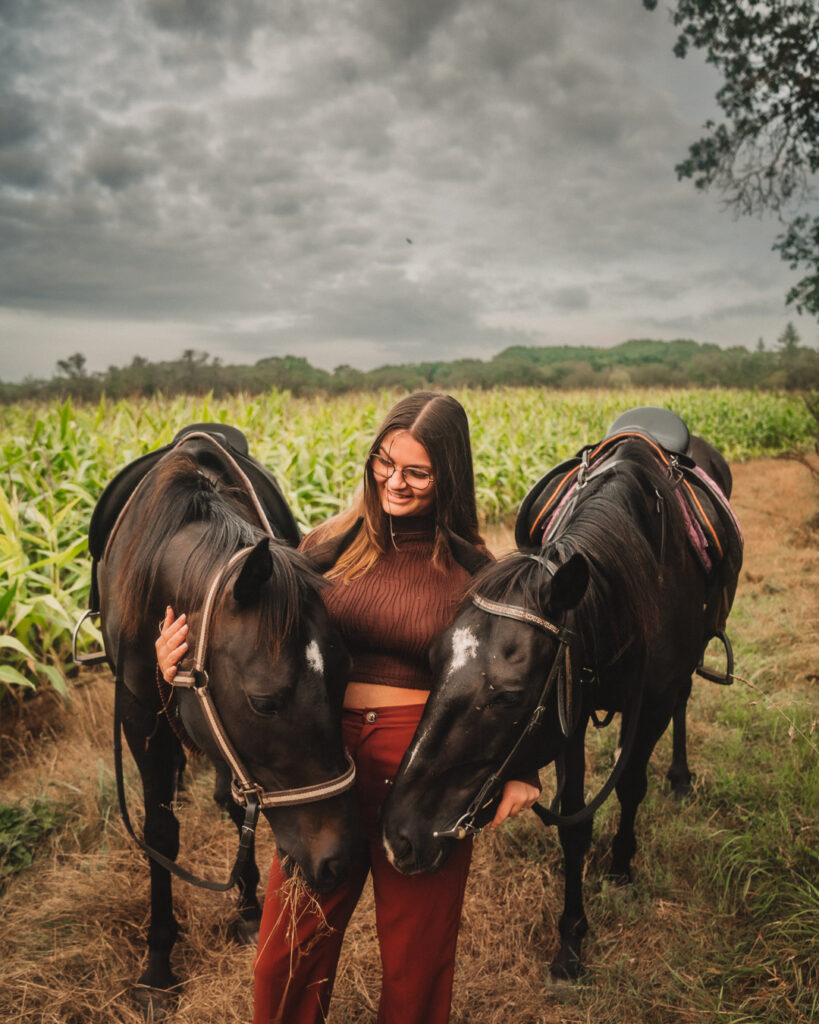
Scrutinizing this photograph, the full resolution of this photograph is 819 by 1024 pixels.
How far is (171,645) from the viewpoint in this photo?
60.8 inches

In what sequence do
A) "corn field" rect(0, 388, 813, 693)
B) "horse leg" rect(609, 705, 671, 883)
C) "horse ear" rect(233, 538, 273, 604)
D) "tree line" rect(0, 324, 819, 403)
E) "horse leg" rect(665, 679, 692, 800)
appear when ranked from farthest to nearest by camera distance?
"tree line" rect(0, 324, 819, 403), "corn field" rect(0, 388, 813, 693), "horse leg" rect(665, 679, 692, 800), "horse leg" rect(609, 705, 671, 883), "horse ear" rect(233, 538, 273, 604)

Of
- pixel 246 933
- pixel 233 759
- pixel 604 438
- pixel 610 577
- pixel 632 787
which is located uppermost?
pixel 604 438

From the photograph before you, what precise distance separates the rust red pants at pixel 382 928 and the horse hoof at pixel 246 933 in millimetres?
993

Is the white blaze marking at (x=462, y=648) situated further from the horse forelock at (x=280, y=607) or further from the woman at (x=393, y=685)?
the horse forelock at (x=280, y=607)

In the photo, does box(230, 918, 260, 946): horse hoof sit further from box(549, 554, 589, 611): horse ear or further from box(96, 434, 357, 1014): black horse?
box(549, 554, 589, 611): horse ear

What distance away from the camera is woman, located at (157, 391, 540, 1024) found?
62.7 inches

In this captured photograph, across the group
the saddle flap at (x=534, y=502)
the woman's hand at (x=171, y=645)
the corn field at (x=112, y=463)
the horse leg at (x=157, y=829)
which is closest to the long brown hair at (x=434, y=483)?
the woman's hand at (x=171, y=645)

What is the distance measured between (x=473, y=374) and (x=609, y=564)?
26.0 metres

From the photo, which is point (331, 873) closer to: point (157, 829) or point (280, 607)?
point (280, 607)

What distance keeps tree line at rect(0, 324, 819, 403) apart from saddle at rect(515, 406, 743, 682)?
17.4ft

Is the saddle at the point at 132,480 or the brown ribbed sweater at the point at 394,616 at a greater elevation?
the saddle at the point at 132,480

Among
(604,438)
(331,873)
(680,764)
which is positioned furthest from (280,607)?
(680,764)

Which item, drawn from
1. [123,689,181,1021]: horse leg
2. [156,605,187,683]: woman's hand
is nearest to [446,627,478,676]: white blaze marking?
[156,605,187,683]: woman's hand

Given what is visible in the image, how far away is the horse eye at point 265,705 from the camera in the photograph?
1.44m
